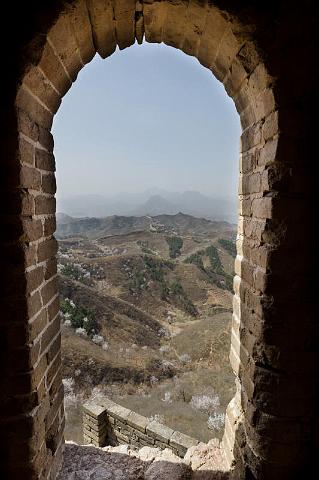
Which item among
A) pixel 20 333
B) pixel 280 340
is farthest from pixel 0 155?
pixel 280 340

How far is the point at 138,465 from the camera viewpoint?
8.55 ft

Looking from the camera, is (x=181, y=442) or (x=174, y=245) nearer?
(x=181, y=442)

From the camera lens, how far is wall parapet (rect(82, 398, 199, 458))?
18.1 feet

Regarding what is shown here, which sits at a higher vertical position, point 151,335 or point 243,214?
point 243,214

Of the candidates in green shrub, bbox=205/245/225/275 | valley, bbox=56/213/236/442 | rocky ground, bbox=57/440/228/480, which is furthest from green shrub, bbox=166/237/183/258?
rocky ground, bbox=57/440/228/480

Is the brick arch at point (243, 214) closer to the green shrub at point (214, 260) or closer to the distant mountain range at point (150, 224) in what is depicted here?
the green shrub at point (214, 260)

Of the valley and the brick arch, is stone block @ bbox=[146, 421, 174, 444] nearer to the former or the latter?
the valley

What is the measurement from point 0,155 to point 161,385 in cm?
959

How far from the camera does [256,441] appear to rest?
1788 mm

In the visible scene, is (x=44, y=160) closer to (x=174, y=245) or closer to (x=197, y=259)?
(x=197, y=259)

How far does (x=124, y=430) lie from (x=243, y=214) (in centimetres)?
575

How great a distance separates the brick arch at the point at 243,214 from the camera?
5.26 feet

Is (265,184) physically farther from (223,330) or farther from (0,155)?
(223,330)

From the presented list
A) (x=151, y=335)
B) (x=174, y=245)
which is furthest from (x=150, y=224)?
(x=151, y=335)
